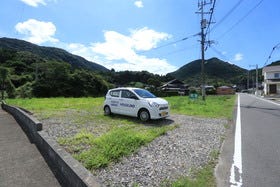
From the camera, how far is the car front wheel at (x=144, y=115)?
10.2 meters

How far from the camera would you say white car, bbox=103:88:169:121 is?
10094 millimetres

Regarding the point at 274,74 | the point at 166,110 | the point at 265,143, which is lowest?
the point at 265,143

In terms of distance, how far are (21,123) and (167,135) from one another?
21.3 feet

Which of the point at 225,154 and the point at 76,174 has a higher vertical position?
the point at 76,174

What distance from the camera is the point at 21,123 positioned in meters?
9.83

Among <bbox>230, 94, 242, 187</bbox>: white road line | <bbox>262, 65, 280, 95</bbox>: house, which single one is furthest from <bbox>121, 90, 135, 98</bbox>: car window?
<bbox>262, 65, 280, 95</bbox>: house

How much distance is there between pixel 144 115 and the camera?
10.3m

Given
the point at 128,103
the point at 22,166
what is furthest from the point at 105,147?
the point at 128,103

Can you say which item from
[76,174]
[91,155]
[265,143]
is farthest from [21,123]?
[265,143]

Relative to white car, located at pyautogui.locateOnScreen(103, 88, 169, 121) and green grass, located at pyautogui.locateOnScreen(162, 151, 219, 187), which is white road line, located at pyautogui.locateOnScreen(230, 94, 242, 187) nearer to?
green grass, located at pyautogui.locateOnScreen(162, 151, 219, 187)

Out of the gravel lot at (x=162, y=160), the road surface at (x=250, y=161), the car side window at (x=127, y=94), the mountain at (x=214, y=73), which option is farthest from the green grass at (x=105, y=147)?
the mountain at (x=214, y=73)

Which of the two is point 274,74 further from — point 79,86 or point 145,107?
point 145,107

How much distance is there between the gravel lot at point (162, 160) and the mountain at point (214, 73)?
8345 centimetres

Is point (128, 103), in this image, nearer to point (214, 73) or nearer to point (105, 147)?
point (105, 147)
